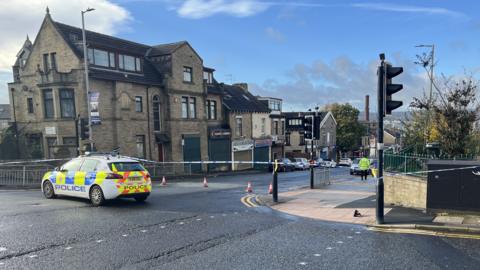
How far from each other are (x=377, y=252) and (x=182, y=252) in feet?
11.3

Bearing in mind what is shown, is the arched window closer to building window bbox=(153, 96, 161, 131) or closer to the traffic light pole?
building window bbox=(153, 96, 161, 131)

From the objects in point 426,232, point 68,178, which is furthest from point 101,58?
point 426,232

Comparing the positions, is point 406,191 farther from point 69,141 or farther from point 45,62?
point 45,62

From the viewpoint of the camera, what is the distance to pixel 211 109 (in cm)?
3738

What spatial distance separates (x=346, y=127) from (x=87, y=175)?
6140cm

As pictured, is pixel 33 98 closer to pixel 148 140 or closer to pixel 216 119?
pixel 148 140

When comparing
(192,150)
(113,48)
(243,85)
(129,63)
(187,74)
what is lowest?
(192,150)

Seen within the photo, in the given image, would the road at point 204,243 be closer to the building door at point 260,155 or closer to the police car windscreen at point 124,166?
the police car windscreen at point 124,166

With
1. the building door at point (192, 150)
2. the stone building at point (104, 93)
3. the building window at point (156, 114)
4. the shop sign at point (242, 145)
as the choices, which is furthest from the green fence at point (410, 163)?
the shop sign at point (242, 145)

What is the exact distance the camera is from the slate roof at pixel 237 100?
38666 millimetres

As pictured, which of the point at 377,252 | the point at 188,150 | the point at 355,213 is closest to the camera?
the point at 377,252

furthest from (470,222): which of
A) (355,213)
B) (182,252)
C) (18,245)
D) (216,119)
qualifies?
(216,119)

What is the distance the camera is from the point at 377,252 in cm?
632

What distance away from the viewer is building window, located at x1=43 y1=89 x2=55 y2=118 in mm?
25453
